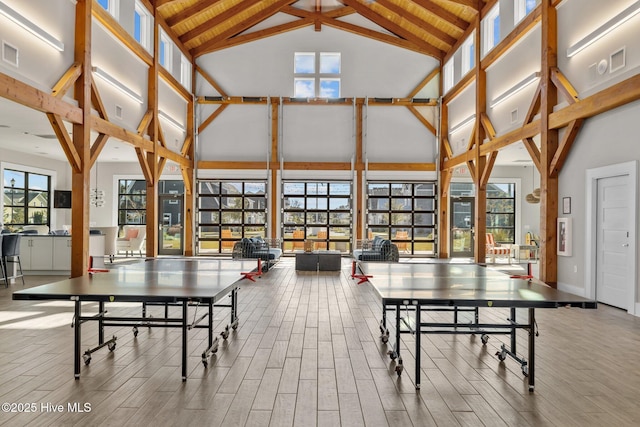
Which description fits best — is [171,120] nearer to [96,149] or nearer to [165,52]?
[165,52]

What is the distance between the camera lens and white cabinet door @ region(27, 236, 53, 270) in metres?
9.37

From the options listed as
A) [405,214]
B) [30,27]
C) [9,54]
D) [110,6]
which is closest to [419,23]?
[405,214]

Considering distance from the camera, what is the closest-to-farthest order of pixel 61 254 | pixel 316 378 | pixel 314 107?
pixel 316 378, pixel 61 254, pixel 314 107

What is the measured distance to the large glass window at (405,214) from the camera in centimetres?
1485

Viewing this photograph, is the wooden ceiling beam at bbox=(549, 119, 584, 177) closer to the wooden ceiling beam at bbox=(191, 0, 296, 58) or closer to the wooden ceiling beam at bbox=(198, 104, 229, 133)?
the wooden ceiling beam at bbox=(191, 0, 296, 58)

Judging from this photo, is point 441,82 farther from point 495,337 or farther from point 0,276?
point 0,276

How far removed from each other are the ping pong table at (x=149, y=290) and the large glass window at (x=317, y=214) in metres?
9.74

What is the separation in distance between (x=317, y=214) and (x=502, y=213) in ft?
21.6

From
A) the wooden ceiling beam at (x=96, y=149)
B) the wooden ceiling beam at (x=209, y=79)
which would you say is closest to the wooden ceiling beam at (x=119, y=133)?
the wooden ceiling beam at (x=96, y=149)

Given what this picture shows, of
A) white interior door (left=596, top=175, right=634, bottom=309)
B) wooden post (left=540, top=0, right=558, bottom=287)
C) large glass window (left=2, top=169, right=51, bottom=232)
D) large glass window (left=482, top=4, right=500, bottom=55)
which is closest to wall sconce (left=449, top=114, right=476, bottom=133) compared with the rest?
large glass window (left=482, top=4, right=500, bottom=55)

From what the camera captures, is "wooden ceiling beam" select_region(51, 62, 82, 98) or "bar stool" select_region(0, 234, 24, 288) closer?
"wooden ceiling beam" select_region(51, 62, 82, 98)

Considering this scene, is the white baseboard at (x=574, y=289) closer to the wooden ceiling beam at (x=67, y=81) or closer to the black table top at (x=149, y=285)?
the black table top at (x=149, y=285)

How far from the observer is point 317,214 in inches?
586

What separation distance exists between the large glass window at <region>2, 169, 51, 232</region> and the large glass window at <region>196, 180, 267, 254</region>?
15.5 ft
